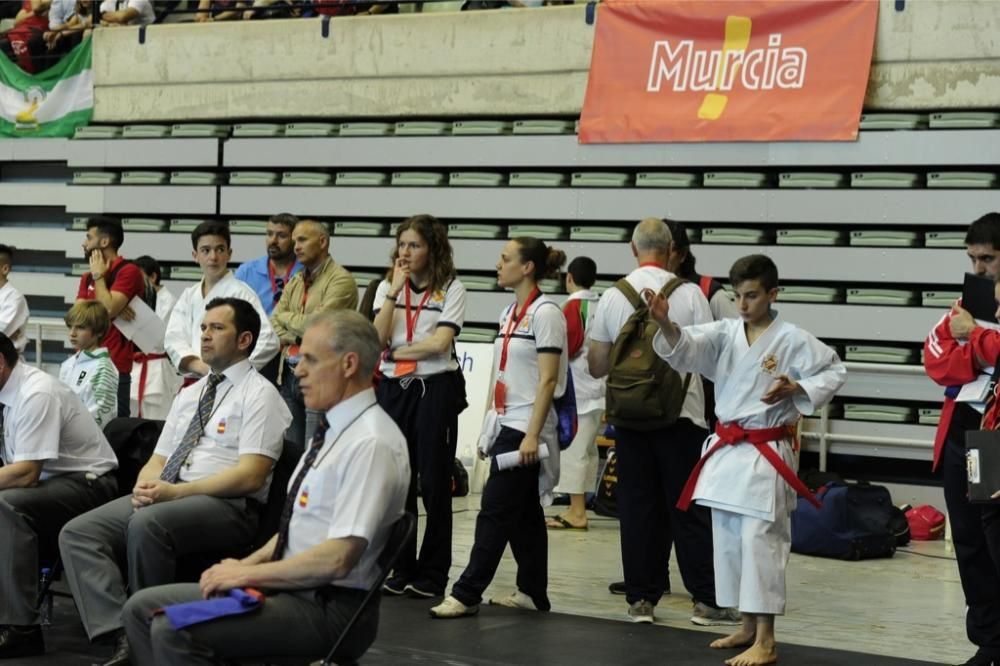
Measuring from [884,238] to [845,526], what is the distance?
2575mm

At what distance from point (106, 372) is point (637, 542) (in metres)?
2.67

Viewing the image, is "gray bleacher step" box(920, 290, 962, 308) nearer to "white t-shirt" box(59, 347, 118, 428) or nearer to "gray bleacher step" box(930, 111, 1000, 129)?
"gray bleacher step" box(930, 111, 1000, 129)

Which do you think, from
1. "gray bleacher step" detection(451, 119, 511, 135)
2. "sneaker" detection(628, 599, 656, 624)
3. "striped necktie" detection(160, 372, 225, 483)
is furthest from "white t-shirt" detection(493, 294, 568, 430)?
"gray bleacher step" detection(451, 119, 511, 135)

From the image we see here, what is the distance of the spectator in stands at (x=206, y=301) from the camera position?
277 inches

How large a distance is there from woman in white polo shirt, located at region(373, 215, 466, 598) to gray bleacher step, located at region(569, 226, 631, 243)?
4581 mm

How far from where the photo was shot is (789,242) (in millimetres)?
10398

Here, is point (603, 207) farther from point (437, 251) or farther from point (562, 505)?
point (437, 251)

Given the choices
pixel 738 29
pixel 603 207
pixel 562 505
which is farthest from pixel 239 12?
pixel 562 505

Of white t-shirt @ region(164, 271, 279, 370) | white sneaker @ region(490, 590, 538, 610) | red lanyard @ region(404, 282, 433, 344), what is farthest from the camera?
white t-shirt @ region(164, 271, 279, 370)

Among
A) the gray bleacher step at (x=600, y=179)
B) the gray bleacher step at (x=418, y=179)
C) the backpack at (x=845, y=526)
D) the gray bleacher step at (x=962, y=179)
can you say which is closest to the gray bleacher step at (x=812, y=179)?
the gray bleacher step at (x=962, y=179)

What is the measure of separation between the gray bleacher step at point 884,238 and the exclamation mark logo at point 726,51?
128cm

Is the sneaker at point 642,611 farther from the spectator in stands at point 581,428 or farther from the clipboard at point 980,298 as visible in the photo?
the spectator in stands at point 581,428

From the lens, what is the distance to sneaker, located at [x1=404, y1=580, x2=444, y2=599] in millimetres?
6633

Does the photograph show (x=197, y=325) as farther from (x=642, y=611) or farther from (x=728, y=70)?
(x=728, y=70)
